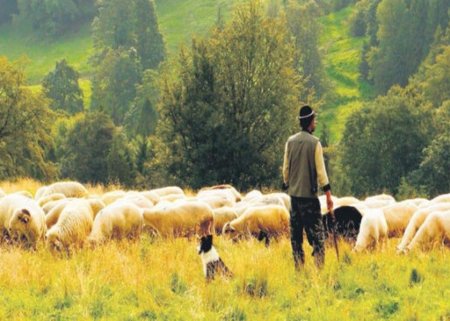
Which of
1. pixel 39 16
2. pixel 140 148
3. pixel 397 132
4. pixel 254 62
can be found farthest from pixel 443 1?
pixel 39 16

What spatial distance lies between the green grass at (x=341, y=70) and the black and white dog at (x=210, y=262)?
84440 mm

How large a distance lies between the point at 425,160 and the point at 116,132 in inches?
1414

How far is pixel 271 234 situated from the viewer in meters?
16.3

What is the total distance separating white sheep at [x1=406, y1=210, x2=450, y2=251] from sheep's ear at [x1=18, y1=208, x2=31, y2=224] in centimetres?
831

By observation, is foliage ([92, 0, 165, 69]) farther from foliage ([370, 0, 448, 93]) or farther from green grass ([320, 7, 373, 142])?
foliage ([370, 0, 448, 93])

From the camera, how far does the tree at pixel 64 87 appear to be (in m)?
119

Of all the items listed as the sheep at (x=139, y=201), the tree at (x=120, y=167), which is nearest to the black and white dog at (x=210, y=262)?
the sheep at (x=139, y=201)

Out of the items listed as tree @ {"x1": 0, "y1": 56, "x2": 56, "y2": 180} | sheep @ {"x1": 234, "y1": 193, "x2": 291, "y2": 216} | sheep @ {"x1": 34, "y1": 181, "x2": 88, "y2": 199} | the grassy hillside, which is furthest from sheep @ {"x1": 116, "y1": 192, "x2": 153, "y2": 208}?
the grassy hillside

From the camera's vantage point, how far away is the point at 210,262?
11.0m

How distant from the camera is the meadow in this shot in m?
9.16

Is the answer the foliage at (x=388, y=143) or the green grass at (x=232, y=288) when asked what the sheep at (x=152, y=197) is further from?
the foliage at (x=388, y=143)

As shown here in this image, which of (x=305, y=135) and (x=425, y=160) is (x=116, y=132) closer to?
(x=425, y=160)

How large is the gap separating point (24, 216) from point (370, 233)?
7658 millimetres

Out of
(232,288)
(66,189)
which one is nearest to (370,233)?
(232,288)
